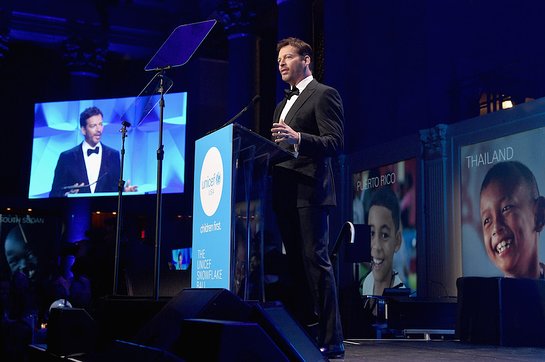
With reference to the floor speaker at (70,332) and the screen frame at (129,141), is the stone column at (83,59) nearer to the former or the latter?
the screen frame at (129,141)

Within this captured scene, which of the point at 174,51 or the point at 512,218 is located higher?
the point at 174,51

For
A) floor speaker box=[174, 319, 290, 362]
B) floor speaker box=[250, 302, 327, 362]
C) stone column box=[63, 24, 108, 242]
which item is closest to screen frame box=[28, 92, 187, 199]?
stone column box=[63, 24, 108, 242]

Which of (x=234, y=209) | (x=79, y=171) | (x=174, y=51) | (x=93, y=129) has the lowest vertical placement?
(x=234, y=209)

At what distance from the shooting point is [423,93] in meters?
9.85

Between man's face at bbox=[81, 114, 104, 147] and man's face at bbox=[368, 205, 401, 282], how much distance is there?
17.0 ft

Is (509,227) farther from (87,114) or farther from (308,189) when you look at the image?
(87,114)

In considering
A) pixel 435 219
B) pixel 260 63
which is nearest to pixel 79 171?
pixel 260 63

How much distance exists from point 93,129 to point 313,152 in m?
9.66

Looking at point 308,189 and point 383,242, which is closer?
point 308,189

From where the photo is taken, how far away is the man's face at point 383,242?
9.90m

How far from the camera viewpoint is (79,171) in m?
12.0

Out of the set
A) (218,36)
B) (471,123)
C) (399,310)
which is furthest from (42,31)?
(399,310)

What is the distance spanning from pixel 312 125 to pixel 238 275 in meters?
0.83

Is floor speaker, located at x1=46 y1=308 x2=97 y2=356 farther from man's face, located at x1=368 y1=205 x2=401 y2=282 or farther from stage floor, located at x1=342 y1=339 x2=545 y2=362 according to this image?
man's face, located at x1=368 y1=205 x2=401 y2=282
